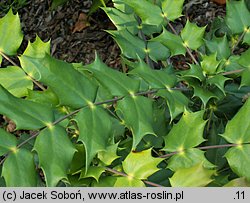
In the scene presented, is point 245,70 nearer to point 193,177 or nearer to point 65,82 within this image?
point 193,177

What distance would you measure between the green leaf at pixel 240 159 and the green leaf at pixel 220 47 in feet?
1.09

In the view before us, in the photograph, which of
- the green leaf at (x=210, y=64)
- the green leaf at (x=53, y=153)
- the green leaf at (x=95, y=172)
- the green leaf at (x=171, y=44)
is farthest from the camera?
the green leaf at (x=171, y=44)

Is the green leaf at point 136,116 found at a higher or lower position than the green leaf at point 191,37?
lower

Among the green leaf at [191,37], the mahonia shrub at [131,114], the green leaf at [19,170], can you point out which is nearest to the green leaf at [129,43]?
the mahonia shrub at [131,114]

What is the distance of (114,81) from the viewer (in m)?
1.10

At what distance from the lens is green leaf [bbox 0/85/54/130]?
1.01 m

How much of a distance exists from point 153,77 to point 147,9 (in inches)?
11.0

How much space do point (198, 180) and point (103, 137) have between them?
0.67ft

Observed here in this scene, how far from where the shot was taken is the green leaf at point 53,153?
0.99 meters

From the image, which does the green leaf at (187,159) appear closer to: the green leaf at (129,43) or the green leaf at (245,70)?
the green leaf at (245,70)

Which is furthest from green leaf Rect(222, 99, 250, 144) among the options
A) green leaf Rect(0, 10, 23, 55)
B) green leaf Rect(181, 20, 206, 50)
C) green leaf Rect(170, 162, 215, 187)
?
green leaf Rect(0, 10, 23, 55)

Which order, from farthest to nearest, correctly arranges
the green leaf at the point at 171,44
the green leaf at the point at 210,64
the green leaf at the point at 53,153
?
the green leaf at the point at 171,44 < the green leaf at the point at 210,64 < the green leaf at the point at 53,153

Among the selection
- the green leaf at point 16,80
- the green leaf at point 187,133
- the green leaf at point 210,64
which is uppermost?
the green leaf at point 210,64
